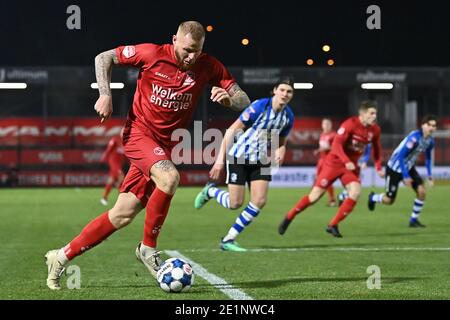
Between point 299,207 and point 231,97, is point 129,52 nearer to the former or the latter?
point 231,97

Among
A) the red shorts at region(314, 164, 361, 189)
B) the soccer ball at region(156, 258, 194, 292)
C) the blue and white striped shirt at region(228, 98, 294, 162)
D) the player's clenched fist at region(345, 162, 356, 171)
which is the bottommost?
the red shorts at region(314, 164, 361, 189)

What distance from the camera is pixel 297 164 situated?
38750 millimetres

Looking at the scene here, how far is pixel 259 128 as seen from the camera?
39.7 ft

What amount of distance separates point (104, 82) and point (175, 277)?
5.47 feet

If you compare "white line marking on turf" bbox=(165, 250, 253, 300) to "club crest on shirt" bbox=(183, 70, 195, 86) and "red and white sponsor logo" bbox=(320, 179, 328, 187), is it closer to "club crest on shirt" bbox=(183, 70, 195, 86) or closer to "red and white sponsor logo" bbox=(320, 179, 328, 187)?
"club crest on shirt" bbox=(183, 70, 195, 86)

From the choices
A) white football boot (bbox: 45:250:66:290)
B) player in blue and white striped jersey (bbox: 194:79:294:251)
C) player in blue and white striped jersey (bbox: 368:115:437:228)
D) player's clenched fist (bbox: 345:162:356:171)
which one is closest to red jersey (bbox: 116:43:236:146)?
white football boot (bbox: 45:250:66:290)

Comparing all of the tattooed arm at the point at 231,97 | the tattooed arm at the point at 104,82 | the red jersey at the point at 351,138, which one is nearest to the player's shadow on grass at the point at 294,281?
the tattooed arm at the point at 231,97

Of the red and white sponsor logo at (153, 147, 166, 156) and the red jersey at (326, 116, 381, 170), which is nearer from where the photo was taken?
the red and white sponsor logo at (153, 147, 166, 156)

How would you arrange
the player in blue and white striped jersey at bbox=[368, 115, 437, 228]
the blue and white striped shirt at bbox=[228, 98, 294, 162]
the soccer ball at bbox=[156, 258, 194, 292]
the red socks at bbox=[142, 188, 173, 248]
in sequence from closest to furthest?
the soccer ball at bbox=[156, 258, 194, 292] < the red socks at bbox=[142, 188, 173, 248] < the blue and white striped shirt at bbox=[228, 98, 294, 162] < the player in blue and white striped jersey at bbox=[368, 115, 437, 228]

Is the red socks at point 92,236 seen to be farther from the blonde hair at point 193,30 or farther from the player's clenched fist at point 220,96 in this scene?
the blonde hair at point 193,30

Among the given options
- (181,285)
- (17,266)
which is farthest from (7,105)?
(181,285)

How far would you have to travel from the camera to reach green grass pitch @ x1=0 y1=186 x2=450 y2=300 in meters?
7.62

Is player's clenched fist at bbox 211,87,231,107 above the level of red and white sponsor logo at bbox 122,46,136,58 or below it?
below
